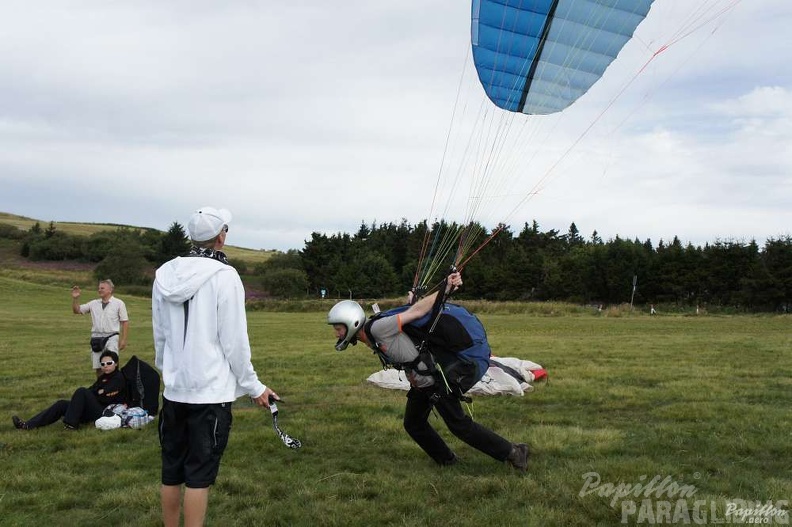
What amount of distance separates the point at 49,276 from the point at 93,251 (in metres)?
26.7

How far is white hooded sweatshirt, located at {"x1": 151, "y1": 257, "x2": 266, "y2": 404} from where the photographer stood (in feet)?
12.5

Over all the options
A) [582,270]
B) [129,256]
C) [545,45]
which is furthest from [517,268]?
[545,45]

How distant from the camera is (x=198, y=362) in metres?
3.81

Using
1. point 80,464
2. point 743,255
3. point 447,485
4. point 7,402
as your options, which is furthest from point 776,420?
point 743,255

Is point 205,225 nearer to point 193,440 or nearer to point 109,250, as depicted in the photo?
point 193,440

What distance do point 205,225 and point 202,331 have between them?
2.30 ft

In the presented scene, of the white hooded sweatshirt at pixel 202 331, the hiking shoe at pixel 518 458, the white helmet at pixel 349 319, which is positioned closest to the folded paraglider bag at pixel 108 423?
the white helmet at pixel 349 319

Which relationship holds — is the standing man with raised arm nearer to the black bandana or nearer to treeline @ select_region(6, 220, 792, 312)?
the black bandana

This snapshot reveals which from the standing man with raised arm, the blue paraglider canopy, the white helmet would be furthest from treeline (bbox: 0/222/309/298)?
the white helmet

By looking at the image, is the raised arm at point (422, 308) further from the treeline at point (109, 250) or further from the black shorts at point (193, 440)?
the treeline at point (109, 250)

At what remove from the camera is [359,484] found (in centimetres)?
554

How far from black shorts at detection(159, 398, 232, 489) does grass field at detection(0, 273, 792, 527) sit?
3.47 ft

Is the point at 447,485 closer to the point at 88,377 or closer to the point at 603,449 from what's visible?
the point at 603,449

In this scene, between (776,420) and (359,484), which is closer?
(359,484)
